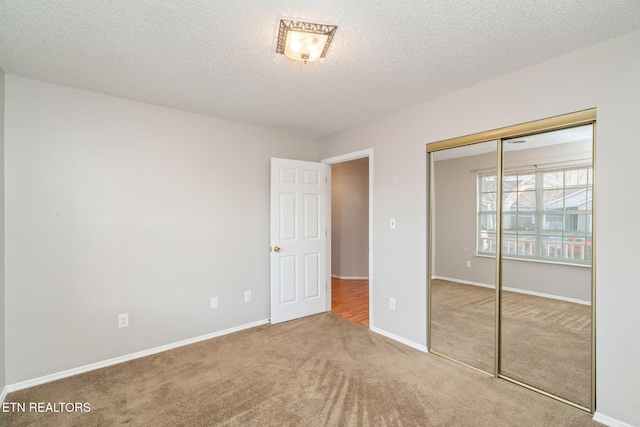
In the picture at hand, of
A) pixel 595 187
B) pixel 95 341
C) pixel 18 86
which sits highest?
pixel 18 86

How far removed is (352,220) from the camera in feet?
19.3

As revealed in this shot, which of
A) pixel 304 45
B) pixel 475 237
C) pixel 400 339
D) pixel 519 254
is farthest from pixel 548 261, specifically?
pixel 304 45

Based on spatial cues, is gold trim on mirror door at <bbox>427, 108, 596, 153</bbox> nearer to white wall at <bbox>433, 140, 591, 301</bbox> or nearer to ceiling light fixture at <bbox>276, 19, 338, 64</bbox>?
white wall at <bbox>433, 140, 591, 301</bbox>

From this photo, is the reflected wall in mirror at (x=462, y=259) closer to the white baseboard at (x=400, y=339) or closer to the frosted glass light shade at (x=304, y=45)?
the white baseboard at (x=400, y=339)

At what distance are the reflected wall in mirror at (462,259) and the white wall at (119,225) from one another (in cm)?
206

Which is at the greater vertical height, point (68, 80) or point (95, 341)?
point (68, 80)

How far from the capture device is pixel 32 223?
2246 millimetres

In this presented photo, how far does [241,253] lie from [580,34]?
11.2 feet

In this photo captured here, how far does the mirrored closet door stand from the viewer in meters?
1.97

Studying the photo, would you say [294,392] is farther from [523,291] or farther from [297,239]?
[523,291]

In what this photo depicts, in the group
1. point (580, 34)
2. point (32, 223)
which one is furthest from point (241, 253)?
point (580, 34)

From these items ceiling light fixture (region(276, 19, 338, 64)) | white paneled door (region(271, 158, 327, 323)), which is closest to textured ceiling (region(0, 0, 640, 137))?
ceiling light fixture (region(276, 19, 338, 64))

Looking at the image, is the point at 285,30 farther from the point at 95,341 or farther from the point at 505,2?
the point at 95,341

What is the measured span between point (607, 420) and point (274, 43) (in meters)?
3.18
